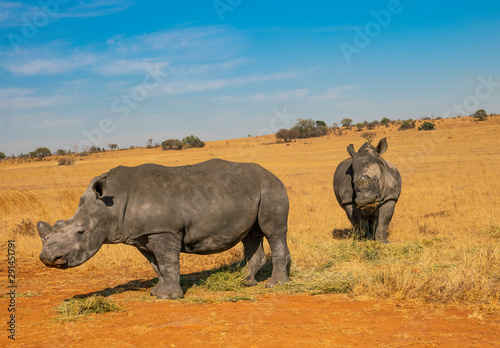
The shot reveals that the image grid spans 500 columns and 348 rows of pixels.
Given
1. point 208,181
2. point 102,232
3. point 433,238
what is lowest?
point 433,238

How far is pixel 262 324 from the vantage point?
16.6ft

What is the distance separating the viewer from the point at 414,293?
5.86 metres

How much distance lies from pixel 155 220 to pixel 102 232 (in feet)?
2.39

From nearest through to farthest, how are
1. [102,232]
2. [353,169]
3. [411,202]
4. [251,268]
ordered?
1. [102,232]
2. [251,268]
3. [353,169]
4. [411,202]

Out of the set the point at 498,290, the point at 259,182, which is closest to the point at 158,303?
the point at 259,182

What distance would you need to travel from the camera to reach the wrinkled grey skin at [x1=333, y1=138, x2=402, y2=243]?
864 centimetres

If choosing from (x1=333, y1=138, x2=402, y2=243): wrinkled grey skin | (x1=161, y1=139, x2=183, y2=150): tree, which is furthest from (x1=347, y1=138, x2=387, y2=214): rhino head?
(x1=161, y1=139, x2=183, y2=150): tree

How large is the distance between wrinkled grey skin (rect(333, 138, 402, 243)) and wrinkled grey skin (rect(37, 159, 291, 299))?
216 cm

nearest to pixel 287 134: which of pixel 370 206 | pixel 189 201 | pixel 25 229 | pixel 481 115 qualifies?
pixel 481 115

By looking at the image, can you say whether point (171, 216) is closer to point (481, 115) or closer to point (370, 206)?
point (370, 206)

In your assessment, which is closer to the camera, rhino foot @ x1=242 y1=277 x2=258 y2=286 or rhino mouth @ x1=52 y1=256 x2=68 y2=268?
rhino mouth @ x1=52 y1=256 x2=68 y2=268

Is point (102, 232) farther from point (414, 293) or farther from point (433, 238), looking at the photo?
point (433, 238)

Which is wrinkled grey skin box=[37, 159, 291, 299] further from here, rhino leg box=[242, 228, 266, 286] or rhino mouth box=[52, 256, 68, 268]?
rhino leg box=[242, 228, 266, 286]

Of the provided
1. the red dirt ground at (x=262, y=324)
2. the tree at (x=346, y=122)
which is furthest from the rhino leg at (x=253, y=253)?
the tree at (x=346, y=122)
